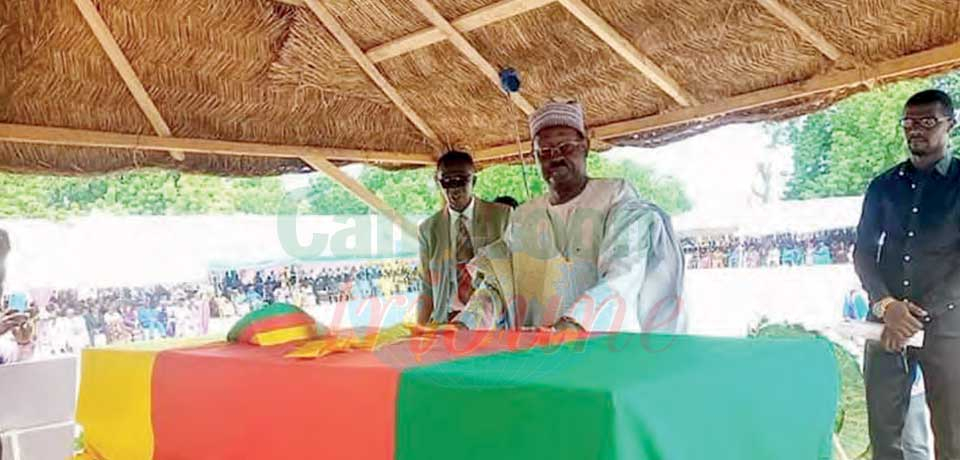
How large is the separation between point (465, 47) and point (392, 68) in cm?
61

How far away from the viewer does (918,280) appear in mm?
2770

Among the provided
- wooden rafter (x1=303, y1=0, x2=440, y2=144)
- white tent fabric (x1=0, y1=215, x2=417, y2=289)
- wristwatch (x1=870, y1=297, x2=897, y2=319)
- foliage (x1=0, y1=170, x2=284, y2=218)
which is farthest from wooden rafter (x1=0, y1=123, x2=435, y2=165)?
foliage (x1=0, y1=170, x2=284, y2=218)

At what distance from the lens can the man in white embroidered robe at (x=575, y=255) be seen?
6.05 feet

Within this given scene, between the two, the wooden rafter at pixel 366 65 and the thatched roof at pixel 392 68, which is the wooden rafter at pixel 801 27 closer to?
the thatched roof at pixel 392 68

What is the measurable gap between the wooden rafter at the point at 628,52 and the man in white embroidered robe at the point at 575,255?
4.47 feet

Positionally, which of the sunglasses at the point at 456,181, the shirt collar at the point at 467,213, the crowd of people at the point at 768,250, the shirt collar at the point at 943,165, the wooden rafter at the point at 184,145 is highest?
the wooden rafter at the point at 184,145

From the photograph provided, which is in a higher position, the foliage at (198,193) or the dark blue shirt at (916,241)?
the foliage at (198,193)

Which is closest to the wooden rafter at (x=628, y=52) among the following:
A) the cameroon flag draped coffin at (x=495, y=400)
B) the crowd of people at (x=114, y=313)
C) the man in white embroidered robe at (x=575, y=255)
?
the man in white embroidered robe at (x=575, y=255)

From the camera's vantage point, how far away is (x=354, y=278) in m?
5.92

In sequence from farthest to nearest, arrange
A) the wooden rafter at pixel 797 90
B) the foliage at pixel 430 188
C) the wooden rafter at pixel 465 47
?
the foliage at pixel 430 188
the wooden rafter at pixel 465 47
the wooden rafter at pixel 797 90

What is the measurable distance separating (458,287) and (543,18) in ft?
4.18

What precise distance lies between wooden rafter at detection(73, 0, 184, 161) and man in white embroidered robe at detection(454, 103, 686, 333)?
2295mm

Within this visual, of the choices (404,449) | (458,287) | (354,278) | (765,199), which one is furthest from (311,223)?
(765,199)

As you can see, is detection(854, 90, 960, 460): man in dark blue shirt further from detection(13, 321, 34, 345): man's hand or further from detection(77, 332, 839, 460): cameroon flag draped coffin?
detection(13, 321, 34, 345): man's hand
